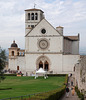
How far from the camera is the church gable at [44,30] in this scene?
75.5m

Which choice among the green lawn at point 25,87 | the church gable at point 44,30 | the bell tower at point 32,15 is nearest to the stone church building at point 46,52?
the church gable at point 44,30

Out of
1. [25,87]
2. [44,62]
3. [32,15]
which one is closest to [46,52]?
[44,62]

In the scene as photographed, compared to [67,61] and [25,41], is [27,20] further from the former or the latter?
[67,61]

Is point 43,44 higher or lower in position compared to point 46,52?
higher

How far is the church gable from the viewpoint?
7550cm

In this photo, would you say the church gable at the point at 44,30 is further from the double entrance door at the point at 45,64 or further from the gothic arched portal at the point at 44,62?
the double entrance door at the point at 45,64

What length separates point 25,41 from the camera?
7738cm

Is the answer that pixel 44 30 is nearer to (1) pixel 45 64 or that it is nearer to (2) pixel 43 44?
(2) pixel 43 44

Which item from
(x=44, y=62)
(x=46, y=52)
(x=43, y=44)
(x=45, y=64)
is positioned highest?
(x=43, y=44)

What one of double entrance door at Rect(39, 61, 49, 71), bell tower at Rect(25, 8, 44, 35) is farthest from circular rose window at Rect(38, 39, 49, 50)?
bell tower at Rect(25, 8, 44, 35)

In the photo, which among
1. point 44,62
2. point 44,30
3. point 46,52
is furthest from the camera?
point 44,62

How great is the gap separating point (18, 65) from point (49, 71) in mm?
8701

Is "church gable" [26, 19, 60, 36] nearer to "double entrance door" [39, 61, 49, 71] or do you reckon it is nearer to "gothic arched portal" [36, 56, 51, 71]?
"gothic arched portal" [36, 56, 51, 71]

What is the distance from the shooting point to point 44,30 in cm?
7612
